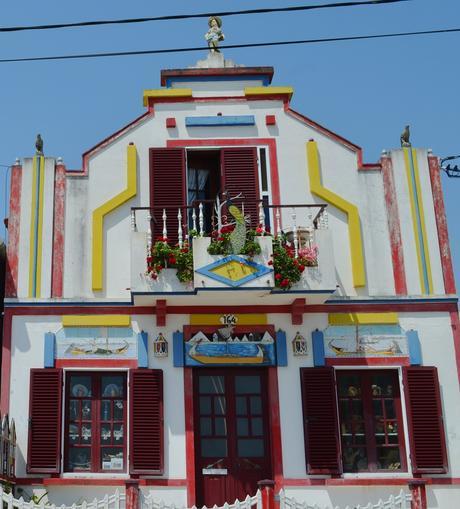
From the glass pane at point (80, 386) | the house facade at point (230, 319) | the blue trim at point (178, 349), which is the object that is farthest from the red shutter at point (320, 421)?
the glass pane at point (80, 386)

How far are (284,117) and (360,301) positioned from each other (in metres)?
3.90

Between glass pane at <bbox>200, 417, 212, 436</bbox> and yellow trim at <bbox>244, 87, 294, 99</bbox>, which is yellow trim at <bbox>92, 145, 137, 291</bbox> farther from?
glass pane at <bbox>200, 417, 212, 436</bbox>

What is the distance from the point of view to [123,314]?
16.5m

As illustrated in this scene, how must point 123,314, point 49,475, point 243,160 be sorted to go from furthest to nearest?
point 243,160
point 123,314
point 49,475

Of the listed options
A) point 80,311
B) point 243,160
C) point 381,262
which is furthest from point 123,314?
point 381,262

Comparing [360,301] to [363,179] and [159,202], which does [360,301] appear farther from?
[159,202]

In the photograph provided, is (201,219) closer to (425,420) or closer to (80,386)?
(80,386)

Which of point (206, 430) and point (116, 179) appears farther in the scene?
point (116, 179)

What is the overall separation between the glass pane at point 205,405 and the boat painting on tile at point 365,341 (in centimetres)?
223

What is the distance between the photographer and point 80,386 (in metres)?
16.3

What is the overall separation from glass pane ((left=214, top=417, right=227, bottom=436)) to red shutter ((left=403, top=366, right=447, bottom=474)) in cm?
316

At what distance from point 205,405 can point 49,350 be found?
2845 mm

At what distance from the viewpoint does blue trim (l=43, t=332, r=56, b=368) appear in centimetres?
1611

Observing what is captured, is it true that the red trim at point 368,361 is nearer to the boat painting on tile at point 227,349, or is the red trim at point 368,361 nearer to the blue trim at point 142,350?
the boat painting on tile at point 227,349
